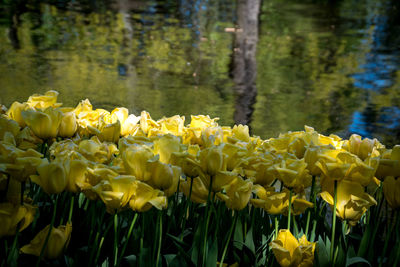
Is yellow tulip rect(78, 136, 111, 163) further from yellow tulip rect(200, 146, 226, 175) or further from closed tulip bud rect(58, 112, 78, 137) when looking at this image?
yellow tulip rect(200, 146, 226, 175)

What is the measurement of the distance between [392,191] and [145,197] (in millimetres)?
740

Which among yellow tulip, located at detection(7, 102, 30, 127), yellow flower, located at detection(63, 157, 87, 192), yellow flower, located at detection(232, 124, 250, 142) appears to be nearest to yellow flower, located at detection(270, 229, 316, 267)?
yellow flower, located at detection(232, 124, 250, 142)

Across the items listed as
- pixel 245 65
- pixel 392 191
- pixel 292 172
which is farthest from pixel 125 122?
pixel 245 65

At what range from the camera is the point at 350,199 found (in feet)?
4.52

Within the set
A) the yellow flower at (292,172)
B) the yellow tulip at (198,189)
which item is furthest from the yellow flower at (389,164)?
the yellow tulip at (198,189)

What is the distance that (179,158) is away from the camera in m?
1.33

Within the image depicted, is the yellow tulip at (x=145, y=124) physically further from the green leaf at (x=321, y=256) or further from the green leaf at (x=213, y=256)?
the green leaf at (x=321, y=256)

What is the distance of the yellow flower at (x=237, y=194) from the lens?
1.34 metres

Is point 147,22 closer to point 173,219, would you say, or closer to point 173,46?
point 173,46

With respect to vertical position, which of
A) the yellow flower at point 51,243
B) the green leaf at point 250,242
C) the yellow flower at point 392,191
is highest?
the yellow flower at point 392,191

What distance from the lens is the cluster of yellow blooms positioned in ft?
4.02

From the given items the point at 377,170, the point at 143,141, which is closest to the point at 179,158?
the point at 143,141

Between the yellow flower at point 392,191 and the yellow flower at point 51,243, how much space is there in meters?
0.95

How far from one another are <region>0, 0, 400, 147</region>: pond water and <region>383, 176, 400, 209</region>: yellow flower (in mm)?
3811
